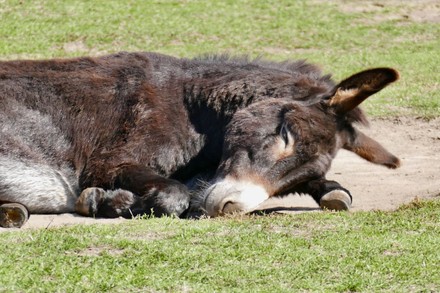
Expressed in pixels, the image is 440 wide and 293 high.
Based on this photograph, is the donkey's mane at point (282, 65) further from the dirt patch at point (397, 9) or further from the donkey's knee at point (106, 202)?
the dirt patch at point (397, 9)

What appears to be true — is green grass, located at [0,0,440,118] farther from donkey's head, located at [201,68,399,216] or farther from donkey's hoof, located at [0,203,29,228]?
donkey's hoof, located at [0,203,29,228]

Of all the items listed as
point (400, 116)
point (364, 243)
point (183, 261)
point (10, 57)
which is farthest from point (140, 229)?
point (10, 57)

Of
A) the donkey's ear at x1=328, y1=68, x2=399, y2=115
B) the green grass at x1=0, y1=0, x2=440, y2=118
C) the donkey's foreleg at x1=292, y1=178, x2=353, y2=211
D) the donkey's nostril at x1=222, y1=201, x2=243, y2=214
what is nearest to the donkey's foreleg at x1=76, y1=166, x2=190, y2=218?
the donkey's nostril at x1=222, y1=201, x2=243, y2=214

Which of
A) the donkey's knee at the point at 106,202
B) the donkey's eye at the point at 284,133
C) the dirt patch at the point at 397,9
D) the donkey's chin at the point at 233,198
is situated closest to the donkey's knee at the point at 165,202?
the donkey's knee at the point at 106,202

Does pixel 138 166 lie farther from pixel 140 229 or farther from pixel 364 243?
pixel 364 243

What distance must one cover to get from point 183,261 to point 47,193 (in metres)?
2.59

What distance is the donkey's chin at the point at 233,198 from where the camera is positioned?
791 cm

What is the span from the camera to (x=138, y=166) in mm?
8562

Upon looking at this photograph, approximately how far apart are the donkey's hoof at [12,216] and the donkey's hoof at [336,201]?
2.52m

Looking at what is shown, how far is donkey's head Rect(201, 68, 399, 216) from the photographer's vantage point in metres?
8.07

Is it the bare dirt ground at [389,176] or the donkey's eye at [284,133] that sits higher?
the donkey's eye at [284,133]

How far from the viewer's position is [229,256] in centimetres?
655

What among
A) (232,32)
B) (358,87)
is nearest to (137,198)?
(358,87)

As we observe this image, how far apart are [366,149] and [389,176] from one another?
1753 millimetres
